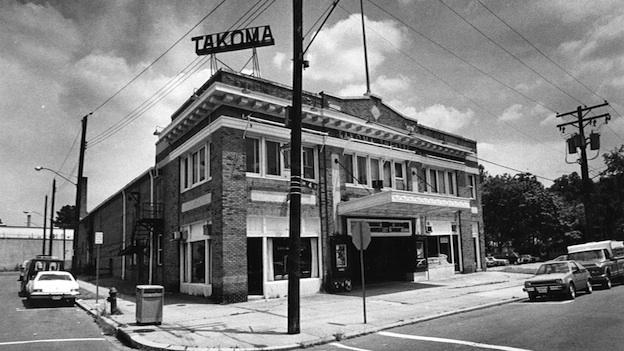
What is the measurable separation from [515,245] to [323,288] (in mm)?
45614

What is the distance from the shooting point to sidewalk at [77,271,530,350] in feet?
36.0

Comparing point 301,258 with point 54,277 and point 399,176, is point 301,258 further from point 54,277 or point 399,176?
point 54,277

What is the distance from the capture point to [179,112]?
947 inches

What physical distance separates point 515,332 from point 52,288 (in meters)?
18.1

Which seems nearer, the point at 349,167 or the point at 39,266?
the point at 349,167

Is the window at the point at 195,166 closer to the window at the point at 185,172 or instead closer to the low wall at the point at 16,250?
the window at the point at 185,172

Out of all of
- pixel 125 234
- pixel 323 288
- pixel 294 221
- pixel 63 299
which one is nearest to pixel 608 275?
pixel 323 288

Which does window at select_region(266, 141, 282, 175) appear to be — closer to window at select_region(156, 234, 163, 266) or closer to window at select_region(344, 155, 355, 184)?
window at select_region(344, 155, 355, 184)

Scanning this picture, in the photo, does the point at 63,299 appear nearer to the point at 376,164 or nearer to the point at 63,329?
the point at 63,329

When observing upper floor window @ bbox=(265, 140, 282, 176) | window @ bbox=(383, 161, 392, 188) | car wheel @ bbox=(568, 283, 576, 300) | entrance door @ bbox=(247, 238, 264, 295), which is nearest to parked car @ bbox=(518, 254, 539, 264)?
window @ bbox=(383, 161, 392, 188)

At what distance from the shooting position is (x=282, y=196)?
20.6 meters

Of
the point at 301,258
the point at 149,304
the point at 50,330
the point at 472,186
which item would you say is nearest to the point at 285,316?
the point at 149,304

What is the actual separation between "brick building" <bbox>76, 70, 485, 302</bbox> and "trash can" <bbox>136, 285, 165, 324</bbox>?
4858mm

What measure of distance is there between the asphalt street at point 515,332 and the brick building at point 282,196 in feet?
26.1
